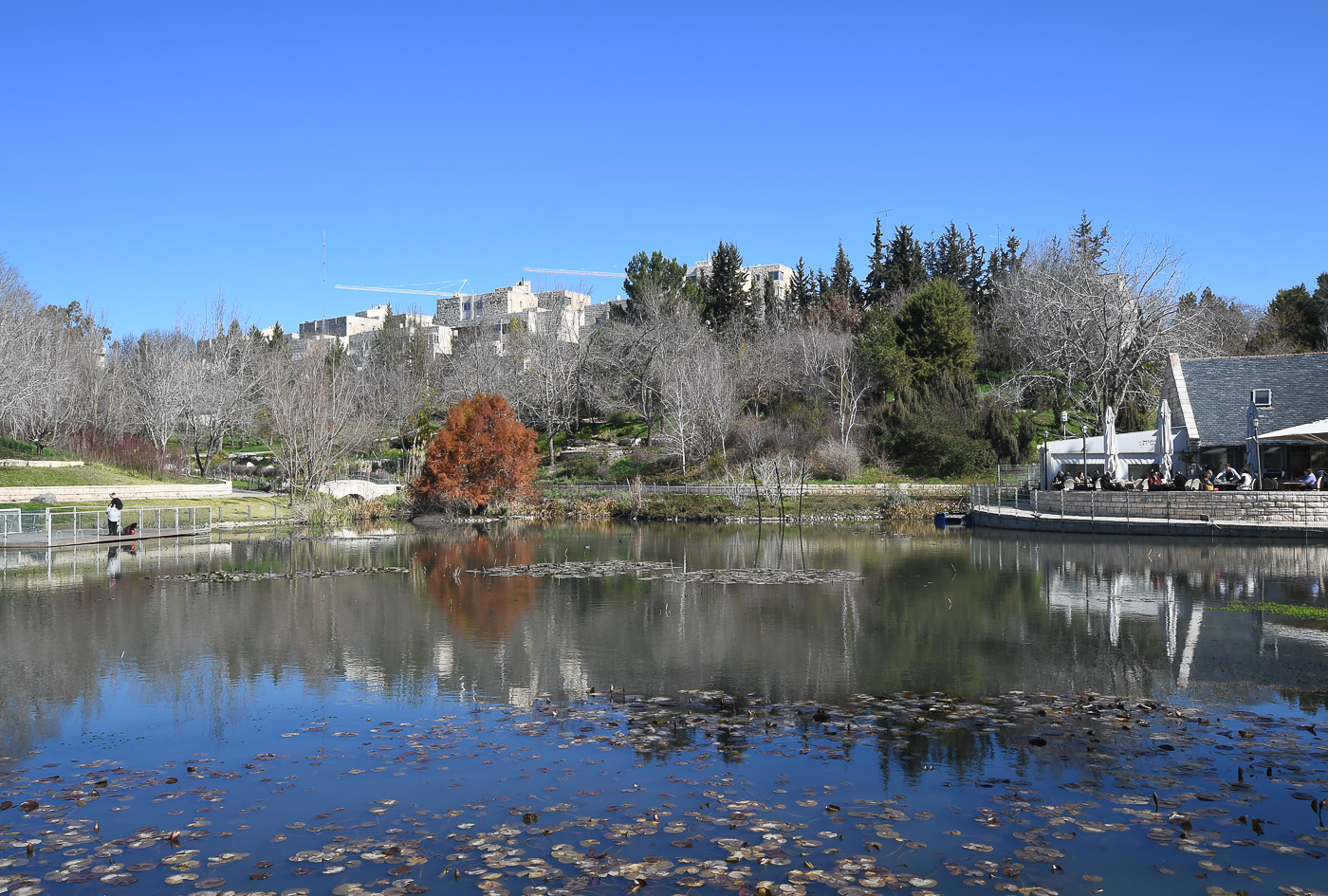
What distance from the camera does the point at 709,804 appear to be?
7473 mm

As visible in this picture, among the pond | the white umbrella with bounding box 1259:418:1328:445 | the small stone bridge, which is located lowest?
the pond

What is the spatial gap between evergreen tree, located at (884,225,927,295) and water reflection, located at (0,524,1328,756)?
181 feet

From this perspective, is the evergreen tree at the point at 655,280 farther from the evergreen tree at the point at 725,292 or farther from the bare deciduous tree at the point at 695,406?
the bare deciduous tree at the point at 695,406

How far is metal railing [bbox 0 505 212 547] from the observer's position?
28.6 meters

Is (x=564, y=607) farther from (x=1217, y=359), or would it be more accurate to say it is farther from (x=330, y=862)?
(x=1217, y=359)

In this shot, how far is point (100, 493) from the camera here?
39969 mm

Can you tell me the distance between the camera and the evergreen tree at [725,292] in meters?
76.4

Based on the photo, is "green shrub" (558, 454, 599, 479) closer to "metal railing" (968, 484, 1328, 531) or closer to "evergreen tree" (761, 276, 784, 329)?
"evergreen tree" (761, 276, 784, 329)

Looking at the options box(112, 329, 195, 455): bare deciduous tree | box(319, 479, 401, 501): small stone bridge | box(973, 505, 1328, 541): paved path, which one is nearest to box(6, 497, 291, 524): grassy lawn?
box(319, 479, 401, 501): small stone bridge

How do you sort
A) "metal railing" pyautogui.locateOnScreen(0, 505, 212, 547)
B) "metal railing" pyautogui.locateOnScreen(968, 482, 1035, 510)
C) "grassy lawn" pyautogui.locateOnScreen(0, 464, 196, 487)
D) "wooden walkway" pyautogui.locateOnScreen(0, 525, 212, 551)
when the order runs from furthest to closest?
"metal railing" pyautogui.locateOnScreen(968, 482, 1035, 510) < "grassy lawn" pyautogui.locateOnScreen(0, 464, 196, 487) < "metal railing" pyautogui.locateOnScreen(0, 505, 212, 547) < "wooden walkway" pyautogui.locateOnScreen(0, 525, 212, 551)

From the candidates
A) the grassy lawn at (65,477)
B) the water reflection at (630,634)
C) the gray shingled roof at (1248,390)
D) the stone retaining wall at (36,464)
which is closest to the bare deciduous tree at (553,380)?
the grassy lawn at (65,477)

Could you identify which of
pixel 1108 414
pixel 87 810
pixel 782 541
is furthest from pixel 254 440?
pixel 87 810

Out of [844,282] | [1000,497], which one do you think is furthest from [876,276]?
[1000,497]

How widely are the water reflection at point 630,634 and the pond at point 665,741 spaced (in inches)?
3.8
